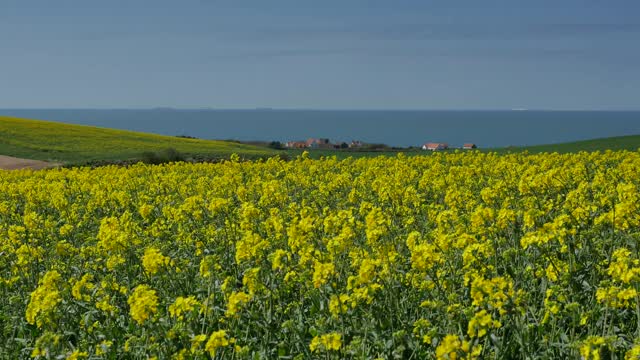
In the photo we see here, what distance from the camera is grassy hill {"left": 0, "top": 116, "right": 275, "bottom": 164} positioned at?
44281 millimetres

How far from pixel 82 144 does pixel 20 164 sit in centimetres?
1231

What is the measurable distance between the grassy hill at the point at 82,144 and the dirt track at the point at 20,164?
1818mm

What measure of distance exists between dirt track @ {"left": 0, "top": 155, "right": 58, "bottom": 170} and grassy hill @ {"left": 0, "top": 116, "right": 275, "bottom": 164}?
71.6 inches

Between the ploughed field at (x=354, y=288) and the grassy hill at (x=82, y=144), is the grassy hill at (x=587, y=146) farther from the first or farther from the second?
the ploughed field at (x=354, y=288)

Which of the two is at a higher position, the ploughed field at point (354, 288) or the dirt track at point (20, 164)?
the ploughed field at point (354, 288)

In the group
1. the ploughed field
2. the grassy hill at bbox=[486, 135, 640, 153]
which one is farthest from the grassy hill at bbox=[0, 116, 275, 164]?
the ploughed field

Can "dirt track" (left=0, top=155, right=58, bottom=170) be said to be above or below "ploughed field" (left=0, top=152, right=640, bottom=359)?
below

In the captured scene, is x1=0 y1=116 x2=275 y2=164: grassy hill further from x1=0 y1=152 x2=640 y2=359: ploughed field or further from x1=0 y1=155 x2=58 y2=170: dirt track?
x1=0 y1=152 x2=640 y2=359: ploughed field

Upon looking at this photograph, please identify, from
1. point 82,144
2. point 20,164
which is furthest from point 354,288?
point 82,144

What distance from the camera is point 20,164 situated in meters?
38.8

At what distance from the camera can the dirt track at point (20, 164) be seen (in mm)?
37106

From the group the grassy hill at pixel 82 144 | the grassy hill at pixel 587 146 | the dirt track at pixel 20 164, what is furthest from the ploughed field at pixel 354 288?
the grassy hill at pixel 82 144

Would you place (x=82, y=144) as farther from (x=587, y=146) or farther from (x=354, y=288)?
(x=354, y=288)

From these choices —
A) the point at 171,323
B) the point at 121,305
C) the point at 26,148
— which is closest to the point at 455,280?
the point at 171,323
